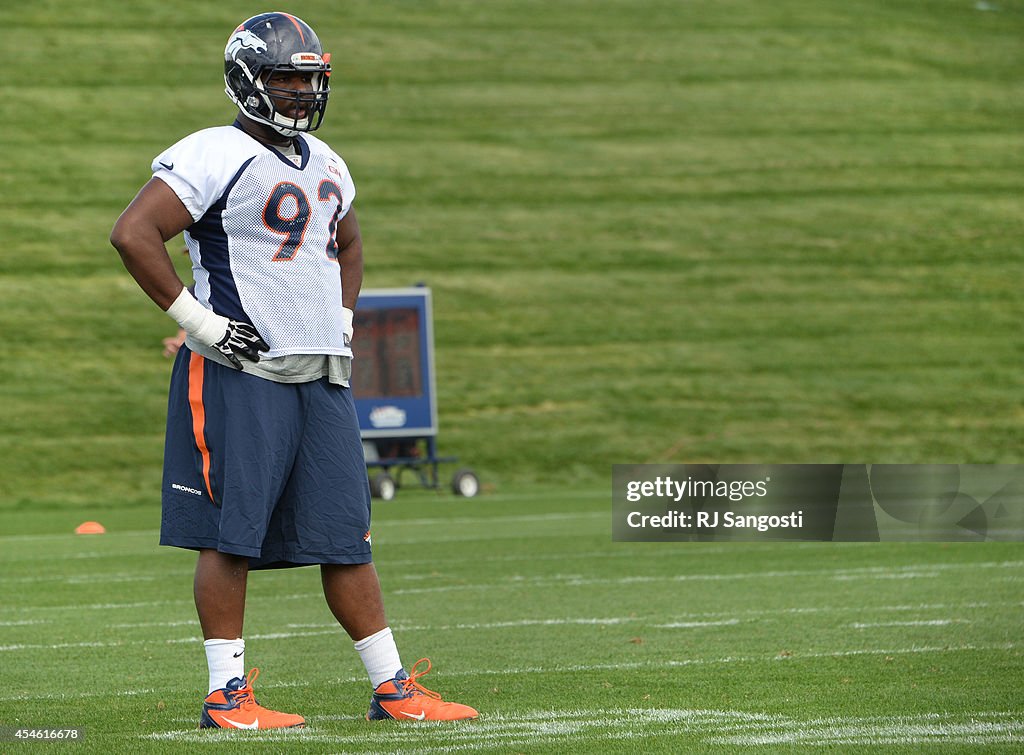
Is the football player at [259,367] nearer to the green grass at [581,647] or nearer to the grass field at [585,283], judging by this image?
the green grass at [581,647]

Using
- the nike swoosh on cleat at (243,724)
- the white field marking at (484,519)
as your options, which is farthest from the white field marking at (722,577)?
the nike swoosh on cleat at (243,724)

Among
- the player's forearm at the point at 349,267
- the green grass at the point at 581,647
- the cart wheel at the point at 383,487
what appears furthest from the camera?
the cart wheel at the point at 383,487

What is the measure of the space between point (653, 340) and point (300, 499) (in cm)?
1921

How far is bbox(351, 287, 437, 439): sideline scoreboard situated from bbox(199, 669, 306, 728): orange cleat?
13.7 meters

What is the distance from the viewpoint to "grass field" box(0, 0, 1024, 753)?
9609 millimetres

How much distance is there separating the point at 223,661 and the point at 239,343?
904mm

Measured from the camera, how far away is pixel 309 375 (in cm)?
488

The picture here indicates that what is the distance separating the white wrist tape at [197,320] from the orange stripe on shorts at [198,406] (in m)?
0.15

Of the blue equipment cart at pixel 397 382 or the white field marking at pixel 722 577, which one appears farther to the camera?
the blue equipment cart at pixel 397 382

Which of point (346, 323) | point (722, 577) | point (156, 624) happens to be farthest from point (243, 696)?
point (722, 577)

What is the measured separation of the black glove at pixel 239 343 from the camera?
15.5 ft

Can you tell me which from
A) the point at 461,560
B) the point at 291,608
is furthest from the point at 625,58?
the point at 291,608
